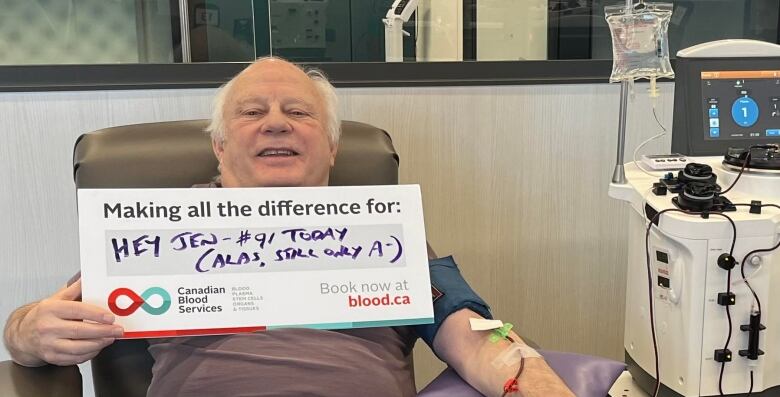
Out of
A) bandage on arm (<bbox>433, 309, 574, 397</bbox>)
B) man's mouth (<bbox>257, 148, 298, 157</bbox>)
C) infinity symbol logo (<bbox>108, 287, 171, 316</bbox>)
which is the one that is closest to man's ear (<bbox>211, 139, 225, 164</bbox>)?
man's mouth (<bbox>257, 148, 298, 157</bbox>)

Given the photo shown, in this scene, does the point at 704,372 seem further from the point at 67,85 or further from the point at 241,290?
the point at 67,85

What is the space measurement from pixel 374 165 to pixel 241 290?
525 millimetres

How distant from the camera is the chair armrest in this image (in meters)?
1.21

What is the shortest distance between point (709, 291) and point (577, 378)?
32 cm

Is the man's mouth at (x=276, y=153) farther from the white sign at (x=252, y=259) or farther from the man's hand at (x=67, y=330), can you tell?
the man's hand at (x=67, y=330)

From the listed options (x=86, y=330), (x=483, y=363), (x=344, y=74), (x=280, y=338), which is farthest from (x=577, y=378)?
(x=344, y=74)

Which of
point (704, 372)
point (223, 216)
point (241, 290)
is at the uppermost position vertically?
point (223, 216)

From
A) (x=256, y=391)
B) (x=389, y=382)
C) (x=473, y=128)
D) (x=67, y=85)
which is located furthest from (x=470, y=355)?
(x=67, y=85)

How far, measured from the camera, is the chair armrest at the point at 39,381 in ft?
3.96

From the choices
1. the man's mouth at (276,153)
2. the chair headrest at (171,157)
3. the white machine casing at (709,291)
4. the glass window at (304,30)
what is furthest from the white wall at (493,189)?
the white machine casing at (709,291)

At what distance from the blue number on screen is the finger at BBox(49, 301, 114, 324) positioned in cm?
133

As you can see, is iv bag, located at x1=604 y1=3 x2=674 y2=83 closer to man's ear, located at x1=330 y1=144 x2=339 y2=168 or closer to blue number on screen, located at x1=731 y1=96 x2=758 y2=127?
blue number on screen, located at x1=731 y1=96 x2=758 y2=127

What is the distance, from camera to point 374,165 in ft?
5.49

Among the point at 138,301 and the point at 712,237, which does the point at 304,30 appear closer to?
the point at 138,301
